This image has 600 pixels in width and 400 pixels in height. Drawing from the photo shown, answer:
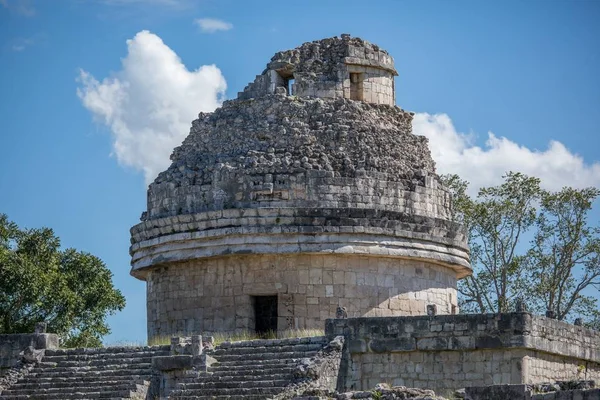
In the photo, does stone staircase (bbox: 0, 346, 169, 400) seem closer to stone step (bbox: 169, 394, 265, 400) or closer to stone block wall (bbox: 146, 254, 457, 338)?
stone step (bbox: 169, 394, 265, 400)

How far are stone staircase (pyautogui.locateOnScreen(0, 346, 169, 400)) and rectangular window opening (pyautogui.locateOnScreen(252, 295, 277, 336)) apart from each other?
113 inches

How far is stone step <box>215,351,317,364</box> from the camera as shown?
27172 millimetres

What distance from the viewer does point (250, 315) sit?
3088 centimetres

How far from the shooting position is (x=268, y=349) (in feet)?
91.2

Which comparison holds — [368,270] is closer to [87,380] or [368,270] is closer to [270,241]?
[270,241]

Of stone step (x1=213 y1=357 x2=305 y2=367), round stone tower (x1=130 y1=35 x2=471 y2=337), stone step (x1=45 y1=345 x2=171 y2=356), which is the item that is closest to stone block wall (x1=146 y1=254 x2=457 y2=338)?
round stone tower (x1=130 y1=35 x2=471 y2=337)

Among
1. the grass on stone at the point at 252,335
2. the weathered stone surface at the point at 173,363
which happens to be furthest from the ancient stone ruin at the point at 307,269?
the grass on stone at the point at 252,335

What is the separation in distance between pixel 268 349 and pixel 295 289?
10.3 ft

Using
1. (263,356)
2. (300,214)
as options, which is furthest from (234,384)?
(300,214)

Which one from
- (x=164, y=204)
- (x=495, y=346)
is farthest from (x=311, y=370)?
(x=164, y=204)

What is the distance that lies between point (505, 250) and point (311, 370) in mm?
18363

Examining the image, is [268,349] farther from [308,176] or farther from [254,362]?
[308,176]

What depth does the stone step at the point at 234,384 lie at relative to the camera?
26031 mm

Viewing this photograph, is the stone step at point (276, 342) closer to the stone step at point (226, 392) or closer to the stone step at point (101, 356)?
the stone step at point (101, 356)
